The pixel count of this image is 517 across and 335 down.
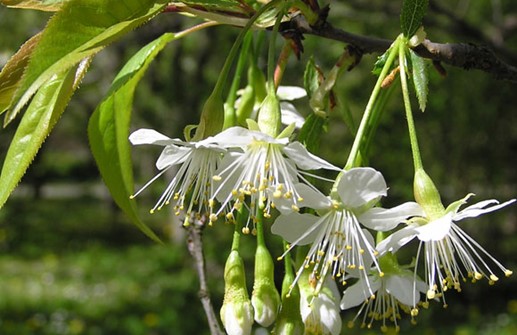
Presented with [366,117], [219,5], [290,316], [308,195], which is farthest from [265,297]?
[219,5]

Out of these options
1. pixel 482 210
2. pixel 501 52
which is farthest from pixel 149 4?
pixel 501 52

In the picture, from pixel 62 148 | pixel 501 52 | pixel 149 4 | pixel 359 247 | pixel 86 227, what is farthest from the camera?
pixel 62 148

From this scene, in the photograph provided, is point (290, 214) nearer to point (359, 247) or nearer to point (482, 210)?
point (359, 247)

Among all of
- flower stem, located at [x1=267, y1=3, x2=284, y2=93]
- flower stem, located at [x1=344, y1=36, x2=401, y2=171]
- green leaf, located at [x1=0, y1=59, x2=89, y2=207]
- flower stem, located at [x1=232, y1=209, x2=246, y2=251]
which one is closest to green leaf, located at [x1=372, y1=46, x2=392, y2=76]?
flower stem, located at [x1=344, y1=36, x2=401, y2=171]

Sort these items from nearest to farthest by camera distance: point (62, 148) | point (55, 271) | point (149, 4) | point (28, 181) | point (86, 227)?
point (149, 4), point (55, 271), point (86, 227), point (28, 181), point (62, 148)

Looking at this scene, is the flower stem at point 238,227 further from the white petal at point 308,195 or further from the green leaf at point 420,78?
the green leaf at point 420,78
